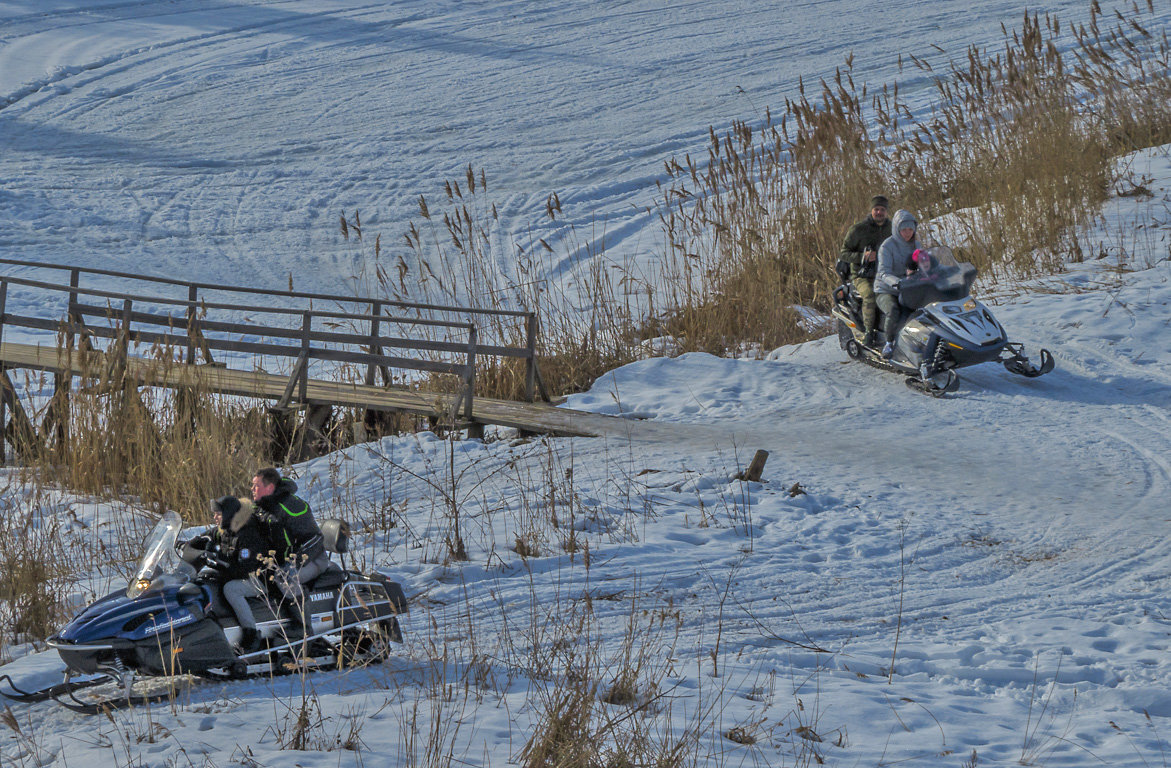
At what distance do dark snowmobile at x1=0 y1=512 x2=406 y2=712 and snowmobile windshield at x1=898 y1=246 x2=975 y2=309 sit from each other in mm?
6895

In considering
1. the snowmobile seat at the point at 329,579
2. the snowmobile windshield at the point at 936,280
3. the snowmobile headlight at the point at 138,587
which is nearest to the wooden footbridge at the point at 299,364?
the snowmobile windshield at the point at 936,280

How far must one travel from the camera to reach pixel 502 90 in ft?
89.5

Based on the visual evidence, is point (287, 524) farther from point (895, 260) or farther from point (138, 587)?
point (895, 260)

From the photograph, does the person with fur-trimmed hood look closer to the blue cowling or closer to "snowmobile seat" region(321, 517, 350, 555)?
the blue cowling

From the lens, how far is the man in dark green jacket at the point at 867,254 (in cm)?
1139

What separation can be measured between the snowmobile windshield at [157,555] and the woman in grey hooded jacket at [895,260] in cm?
760

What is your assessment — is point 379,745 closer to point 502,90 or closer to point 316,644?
point 316,644

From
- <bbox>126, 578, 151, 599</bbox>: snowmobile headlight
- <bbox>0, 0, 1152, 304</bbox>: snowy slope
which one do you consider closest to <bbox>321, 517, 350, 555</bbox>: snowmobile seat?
<bbox>126, 578, 151, 599</bbox>: snowmobile headlight

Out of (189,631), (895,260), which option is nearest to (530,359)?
(895,260)

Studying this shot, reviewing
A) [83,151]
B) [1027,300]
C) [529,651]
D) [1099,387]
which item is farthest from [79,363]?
[83,151]

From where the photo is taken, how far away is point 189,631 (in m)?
4.95

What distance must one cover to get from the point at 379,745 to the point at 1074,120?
48.6 ft

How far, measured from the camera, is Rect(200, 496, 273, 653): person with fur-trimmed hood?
5137mm

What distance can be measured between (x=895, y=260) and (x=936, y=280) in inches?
17.3
